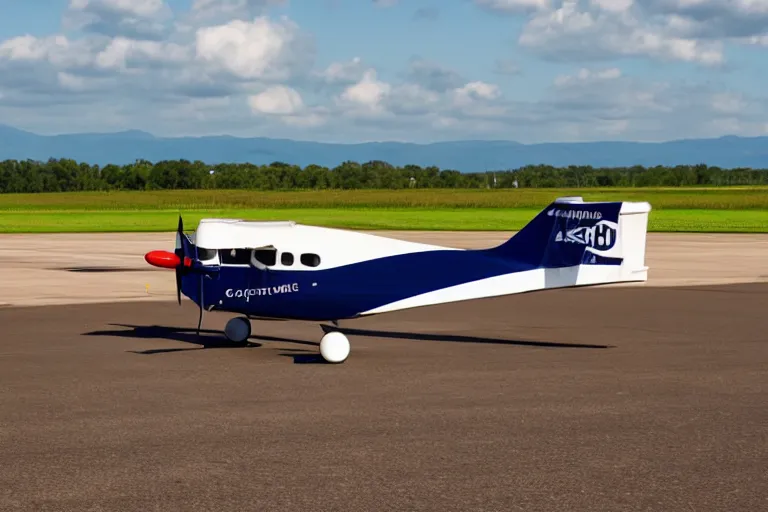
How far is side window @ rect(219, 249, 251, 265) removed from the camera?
764 inches

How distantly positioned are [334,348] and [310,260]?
1928 mm

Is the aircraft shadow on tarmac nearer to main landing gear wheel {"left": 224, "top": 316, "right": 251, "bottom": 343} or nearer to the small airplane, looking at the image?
main landing gear wheel {"left": 224, "top": 316, "right": 251, "bottom": 343}

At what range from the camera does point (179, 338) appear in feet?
72.0

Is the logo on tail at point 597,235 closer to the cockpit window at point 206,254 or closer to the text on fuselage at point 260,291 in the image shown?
the text on fuselage at point 260,291

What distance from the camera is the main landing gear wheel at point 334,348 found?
18000 millimetres

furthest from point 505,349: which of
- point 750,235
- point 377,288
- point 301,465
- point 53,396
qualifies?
point 750,235

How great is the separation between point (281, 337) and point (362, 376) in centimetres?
518

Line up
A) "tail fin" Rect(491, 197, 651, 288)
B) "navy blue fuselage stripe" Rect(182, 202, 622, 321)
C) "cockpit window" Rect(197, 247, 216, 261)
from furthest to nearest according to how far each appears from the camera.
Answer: "cockpit window" Rect(197, 247, 216, 261), "navy blue fuselage stripe" Rect(182, 202, 622, 321), "tail fin" Rect(491, 197, 651, 288)

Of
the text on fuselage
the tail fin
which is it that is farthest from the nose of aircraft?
the tail fin

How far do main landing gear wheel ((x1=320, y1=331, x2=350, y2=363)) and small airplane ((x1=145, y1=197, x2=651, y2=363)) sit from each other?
118cm

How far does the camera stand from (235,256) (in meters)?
19.5

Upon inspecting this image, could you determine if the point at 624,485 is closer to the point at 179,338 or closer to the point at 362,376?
the point at 362,376

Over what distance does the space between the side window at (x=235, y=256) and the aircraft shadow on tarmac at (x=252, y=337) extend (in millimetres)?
1785

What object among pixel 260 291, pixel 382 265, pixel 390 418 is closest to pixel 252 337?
pixel 260 291
